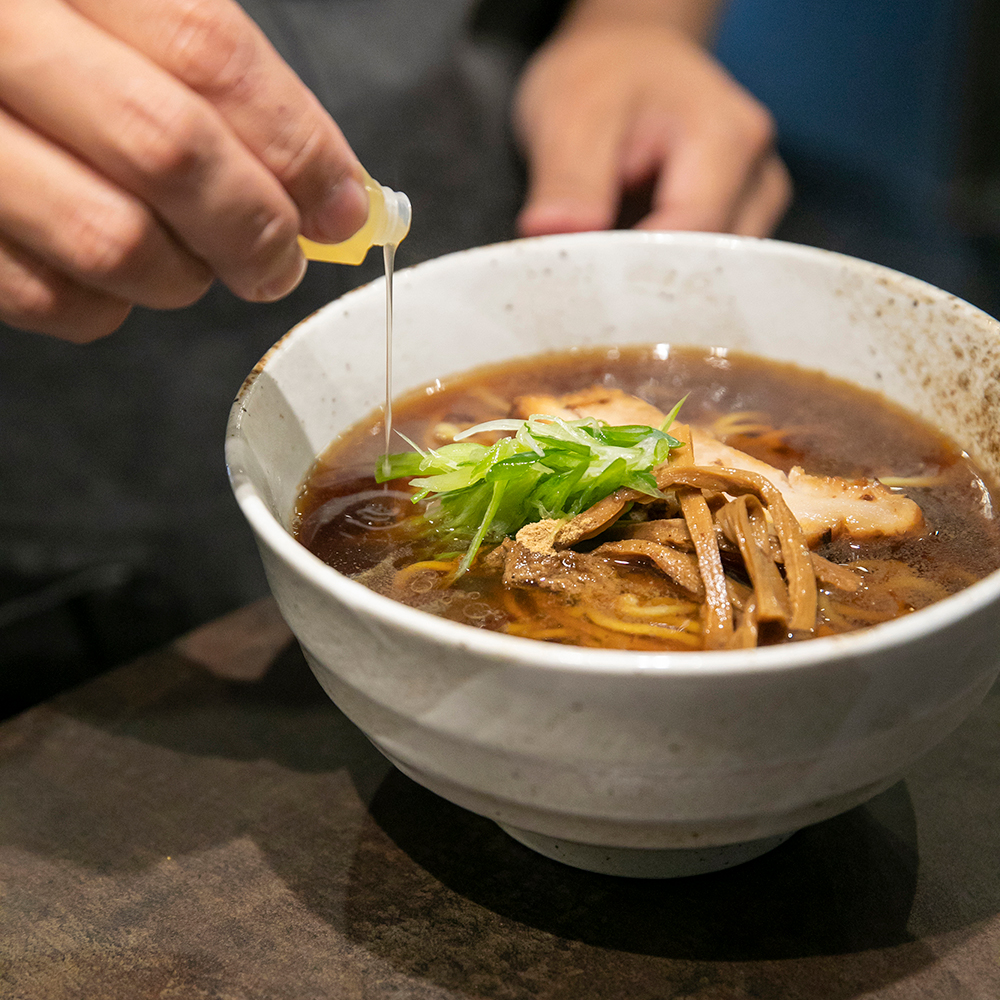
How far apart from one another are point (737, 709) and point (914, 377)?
0.99m

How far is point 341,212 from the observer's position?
4.13ft

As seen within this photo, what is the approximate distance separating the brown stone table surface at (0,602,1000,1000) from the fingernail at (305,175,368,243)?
0.77 m

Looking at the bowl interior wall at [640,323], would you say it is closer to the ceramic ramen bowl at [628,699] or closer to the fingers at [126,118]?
the ceramic ramen bowl at [628,699]

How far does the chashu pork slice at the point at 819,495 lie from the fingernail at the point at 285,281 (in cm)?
46

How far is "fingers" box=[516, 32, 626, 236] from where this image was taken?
7.14ft

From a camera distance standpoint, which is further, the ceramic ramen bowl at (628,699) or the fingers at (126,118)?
the fingers at (126,118)

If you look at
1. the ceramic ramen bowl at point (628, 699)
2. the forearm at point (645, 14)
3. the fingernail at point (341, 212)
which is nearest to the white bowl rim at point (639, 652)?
the ceramic ramen bowl at point (628, 699)

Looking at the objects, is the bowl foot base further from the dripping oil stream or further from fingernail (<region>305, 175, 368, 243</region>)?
fingernail (<region>305, 175, 368, 243</region>)

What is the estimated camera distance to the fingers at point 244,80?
107cm

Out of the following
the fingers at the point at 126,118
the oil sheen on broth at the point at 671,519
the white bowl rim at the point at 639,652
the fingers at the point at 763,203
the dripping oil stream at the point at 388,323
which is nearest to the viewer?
the white bowl rim at the point at 639,652

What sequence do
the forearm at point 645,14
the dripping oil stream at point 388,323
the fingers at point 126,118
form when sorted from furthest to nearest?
1. the forearm at point 645,14
2. the dripping oil stream at point 388,323
3. the fingers at point 126,118

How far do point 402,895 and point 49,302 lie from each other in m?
0.88

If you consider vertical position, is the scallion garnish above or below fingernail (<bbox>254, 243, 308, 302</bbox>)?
below

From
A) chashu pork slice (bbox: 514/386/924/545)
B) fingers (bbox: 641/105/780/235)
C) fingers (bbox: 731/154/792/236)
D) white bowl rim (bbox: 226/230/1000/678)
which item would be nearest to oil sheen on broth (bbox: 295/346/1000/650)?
chashu pork slice (bbox: 514/386/924/545)
